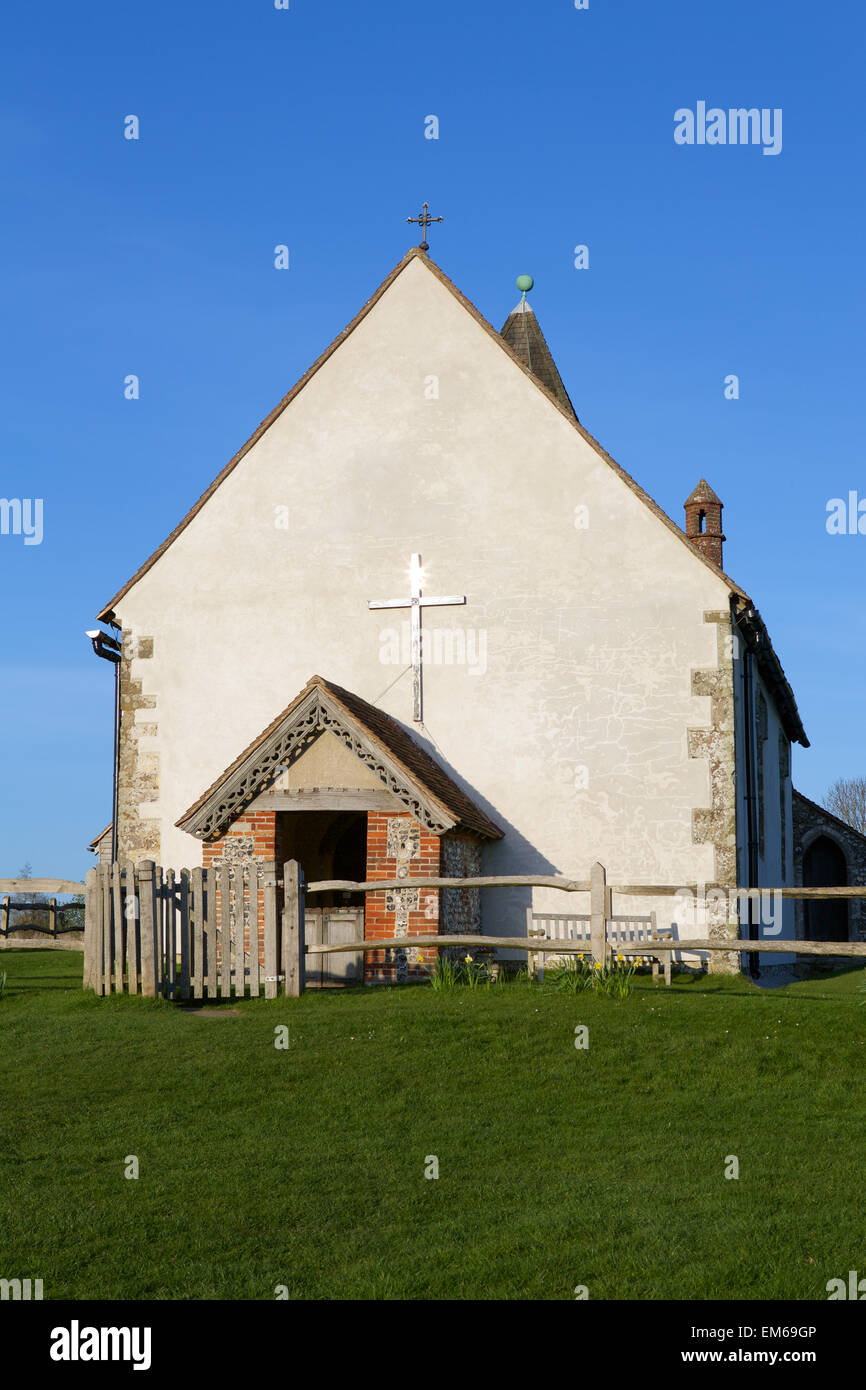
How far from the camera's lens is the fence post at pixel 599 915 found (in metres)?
15.3

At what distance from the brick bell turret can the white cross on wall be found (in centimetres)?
663

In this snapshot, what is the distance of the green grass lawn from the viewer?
263 inches

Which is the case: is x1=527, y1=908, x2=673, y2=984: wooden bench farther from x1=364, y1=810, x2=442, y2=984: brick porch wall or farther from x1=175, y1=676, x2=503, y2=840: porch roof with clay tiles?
x1=175, y1=676, x2=503, y2=840: porch roof with clay tiles

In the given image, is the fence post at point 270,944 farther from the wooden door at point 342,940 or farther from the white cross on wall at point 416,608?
the white cross on wall at point 416,608

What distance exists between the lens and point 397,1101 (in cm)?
1034

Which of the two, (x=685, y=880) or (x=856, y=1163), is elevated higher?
(x=685, y=880)

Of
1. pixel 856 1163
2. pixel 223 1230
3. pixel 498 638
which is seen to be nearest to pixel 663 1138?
pixel 856 1163

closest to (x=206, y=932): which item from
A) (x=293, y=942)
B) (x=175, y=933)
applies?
(x=175, y=933)

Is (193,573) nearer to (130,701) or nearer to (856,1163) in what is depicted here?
(130,701)

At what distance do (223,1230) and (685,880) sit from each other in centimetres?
1297

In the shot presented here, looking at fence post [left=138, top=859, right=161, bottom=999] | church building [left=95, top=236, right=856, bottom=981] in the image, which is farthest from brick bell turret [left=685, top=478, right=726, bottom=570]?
fence post [left=138, top=859, right=161, bottom=999]

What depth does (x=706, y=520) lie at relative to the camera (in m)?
25.3

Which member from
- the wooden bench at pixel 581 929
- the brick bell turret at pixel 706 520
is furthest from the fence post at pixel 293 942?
the brick bell turret at pixel 706 520
